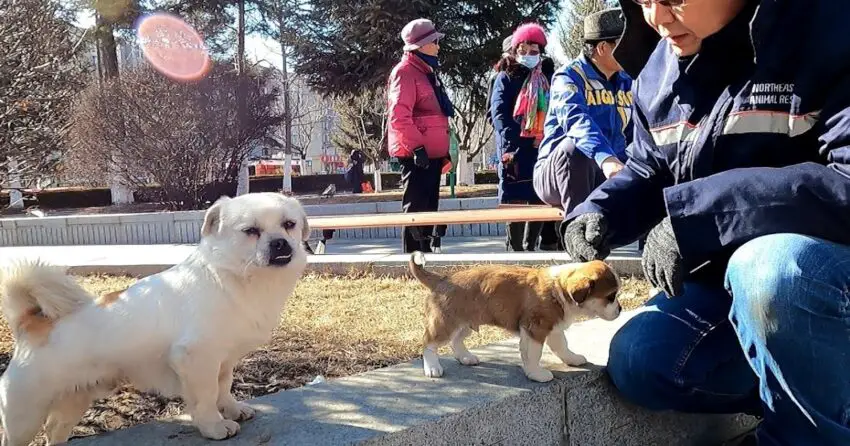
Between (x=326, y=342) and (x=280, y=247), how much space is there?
1490 mm

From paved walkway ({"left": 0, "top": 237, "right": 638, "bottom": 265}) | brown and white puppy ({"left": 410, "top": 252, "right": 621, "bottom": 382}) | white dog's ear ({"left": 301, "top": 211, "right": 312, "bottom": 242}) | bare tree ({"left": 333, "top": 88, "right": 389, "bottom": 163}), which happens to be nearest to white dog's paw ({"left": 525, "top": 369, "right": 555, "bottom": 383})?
brown and white puppy ({"left": 410, "top": 252, "right": 621, "bottom": 382})

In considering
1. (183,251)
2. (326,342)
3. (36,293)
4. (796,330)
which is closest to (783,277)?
(796,330)

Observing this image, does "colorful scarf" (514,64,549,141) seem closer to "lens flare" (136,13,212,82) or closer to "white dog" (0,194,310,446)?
"white dog" (0,194,310,446)

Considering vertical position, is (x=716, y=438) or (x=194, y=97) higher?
(x=194, y=97)

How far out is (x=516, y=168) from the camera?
6.42 m

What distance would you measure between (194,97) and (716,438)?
12.6m

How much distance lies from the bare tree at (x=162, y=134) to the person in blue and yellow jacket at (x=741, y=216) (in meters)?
11.7

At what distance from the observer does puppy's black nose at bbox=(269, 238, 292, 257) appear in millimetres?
1961

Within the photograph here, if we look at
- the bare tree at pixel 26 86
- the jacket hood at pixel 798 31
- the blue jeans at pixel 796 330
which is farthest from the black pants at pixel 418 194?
the blue jeans at pixel 796 330

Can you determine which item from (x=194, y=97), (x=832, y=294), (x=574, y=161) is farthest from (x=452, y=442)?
(x=194, y=97)

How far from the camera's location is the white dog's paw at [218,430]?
6.09 ft

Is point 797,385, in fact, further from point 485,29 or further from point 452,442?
point 485,29

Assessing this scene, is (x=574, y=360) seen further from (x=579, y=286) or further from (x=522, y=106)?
(x=522, y=106)

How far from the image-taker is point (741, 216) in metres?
1.61
